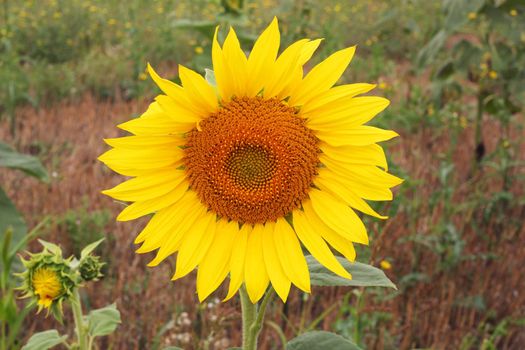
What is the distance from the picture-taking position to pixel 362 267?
105cm

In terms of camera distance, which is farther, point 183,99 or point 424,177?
point 424,177

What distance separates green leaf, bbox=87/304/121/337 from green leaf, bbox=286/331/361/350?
0.38 metres

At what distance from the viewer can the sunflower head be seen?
1207 millimetres

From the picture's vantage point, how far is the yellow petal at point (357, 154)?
3.27ft

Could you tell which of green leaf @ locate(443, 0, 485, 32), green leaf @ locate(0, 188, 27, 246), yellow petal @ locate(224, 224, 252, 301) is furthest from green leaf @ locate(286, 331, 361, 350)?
green leaf @ locate(443, 0, 485, 32)

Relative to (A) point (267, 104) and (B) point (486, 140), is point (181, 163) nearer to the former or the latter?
(A) point (267, 104)

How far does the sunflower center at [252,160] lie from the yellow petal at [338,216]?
0.03 meters

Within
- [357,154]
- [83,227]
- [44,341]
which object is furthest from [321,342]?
[83,227]

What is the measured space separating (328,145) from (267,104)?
121 millimetres

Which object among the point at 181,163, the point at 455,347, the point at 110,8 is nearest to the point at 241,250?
the point at 181,163

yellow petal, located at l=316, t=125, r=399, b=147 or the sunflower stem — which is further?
→ the sunflower stem

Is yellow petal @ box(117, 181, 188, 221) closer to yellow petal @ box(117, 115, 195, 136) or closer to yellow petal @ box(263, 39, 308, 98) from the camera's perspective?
yellow petal @ box(117, 115, 195, 136)

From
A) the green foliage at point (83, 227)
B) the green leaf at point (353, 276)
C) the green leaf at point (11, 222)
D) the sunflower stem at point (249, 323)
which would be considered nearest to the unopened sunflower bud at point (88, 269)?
the sunflower stem at point (249, 323)

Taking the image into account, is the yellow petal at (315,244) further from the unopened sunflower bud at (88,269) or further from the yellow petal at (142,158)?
the unopened sunflower bud at (88,269)
